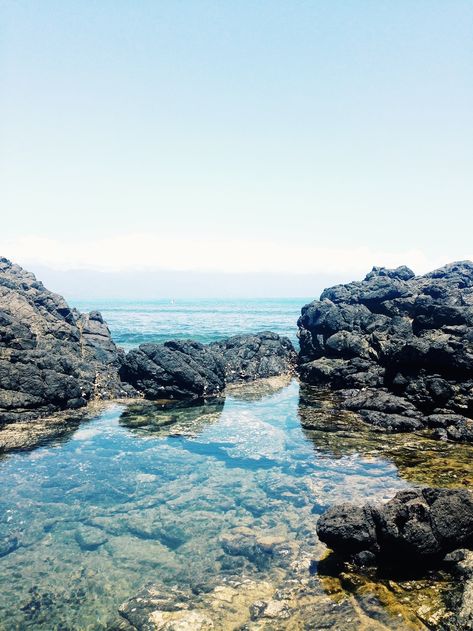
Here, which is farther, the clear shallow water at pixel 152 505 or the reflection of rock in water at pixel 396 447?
the reflection of rock in water at pixel 396 447

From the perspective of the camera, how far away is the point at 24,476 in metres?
14.8

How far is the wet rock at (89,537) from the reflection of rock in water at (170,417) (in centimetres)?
850

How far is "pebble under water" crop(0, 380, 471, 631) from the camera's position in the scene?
8891 millimetres

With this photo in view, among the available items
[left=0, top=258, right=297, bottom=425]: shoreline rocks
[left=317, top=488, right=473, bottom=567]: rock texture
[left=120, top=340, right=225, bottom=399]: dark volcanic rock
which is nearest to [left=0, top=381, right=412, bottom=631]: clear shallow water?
[left=317, top=488, right=473, bottom=567]: rock texture

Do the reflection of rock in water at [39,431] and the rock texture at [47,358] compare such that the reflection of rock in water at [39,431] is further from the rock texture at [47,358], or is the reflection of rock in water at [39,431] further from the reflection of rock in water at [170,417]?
the reflection of rock in water at [170,417]

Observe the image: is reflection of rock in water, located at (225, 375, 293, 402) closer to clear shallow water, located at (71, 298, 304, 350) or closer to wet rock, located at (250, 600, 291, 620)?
wet rock, located at (250, 600, 291, 620)

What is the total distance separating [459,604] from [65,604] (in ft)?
26.3

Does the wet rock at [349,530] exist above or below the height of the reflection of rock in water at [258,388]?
above

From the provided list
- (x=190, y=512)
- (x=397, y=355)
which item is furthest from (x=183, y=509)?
(x=397, y=355)

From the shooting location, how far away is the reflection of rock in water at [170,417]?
20.9 m

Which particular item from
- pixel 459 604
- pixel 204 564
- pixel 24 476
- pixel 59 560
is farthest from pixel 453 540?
pixel 24 476

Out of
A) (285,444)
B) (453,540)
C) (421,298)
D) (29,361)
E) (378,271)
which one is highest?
(378,271)

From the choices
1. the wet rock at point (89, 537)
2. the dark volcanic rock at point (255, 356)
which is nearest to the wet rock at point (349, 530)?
the wet rock at point (89, 537)

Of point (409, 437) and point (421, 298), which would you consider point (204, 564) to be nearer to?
point (409, 437)
